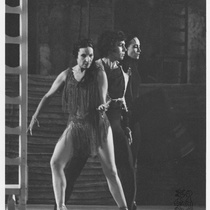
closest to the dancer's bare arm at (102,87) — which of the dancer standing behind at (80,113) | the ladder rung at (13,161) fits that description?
the dancer standing behind at (80,113)

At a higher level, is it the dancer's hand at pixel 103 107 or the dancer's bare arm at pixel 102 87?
the dancer's bare arm at pixel 102 87

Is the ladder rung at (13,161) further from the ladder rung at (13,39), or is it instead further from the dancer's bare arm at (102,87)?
the ladder rung at (13,39)

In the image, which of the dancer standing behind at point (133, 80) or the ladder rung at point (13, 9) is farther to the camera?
the dancer standing behind at point (133, 80)

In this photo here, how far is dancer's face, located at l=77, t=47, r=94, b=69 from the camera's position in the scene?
5.12 metres

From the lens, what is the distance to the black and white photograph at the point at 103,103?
5.08 m

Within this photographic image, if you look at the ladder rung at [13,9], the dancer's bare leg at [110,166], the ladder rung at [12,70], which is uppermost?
the ladder rung at [13,9]

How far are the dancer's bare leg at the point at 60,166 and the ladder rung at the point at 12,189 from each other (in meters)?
0.27

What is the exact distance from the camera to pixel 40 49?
202 inches

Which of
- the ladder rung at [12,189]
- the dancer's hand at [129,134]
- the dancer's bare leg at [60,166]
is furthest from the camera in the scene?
the dancer's hand at [129,134]

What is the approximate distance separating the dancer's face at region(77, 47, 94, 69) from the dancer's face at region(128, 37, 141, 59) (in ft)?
1.03

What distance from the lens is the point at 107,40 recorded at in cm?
519

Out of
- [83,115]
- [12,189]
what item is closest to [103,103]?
[83,115]

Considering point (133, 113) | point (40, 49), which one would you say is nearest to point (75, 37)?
point (40, 49)

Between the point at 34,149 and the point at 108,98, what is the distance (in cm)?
66
